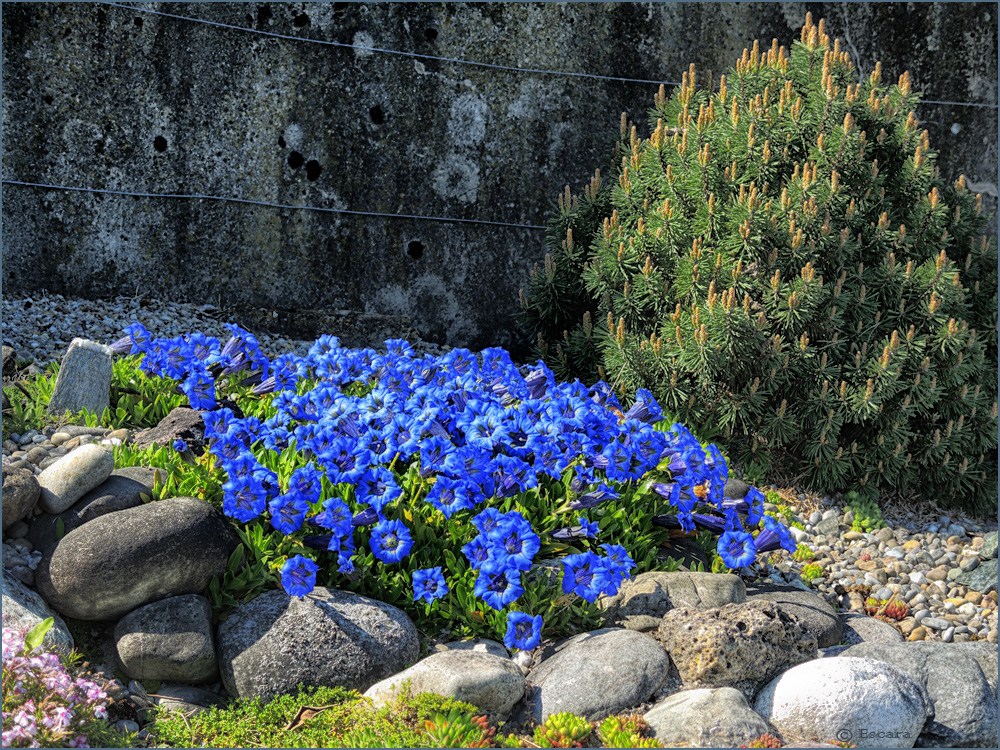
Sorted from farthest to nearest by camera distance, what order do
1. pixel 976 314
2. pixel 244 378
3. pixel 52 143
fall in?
pixel 52 143, pixel 976 314, pixel 244 378

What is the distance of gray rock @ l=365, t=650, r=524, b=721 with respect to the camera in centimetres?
253

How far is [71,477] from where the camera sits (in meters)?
2.87

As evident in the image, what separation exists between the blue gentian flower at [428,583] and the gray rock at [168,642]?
0.71 metres

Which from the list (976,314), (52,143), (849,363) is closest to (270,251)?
(52,143)

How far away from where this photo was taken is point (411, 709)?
97.3 inches

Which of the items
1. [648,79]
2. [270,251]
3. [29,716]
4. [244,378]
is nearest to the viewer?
[29,716]

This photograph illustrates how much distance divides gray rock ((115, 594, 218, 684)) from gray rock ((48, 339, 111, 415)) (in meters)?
1.40

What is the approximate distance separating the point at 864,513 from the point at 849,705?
7.19 ft

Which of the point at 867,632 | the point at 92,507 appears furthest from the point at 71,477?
the point at 867,632

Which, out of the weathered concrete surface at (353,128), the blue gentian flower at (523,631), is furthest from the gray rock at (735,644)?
the weathered concrete surface at (353,128)

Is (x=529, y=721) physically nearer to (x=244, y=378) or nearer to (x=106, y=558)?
(x=106, y=558)

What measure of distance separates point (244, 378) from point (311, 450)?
122cm

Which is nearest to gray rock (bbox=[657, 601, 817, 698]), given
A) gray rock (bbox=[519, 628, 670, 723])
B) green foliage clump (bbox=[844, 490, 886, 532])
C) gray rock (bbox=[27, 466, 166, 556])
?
gray rock (bbox=[519, 628, 670, 723])

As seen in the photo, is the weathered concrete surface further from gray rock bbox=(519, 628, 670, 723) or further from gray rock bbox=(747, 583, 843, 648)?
gray rock bbox=(519, 628, 670, 723)
